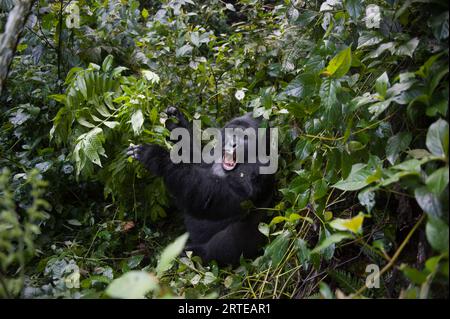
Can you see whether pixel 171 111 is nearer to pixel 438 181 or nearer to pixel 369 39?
pixel 369 39

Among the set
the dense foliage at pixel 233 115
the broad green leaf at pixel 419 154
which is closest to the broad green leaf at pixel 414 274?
the dense foliage at pixel 233 115

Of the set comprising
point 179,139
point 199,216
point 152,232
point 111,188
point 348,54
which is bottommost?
point 152,232

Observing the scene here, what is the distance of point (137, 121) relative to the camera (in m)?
3.24

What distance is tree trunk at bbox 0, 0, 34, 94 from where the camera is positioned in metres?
2.05

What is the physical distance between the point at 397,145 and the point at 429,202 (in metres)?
0.55

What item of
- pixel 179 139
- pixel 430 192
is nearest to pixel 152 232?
pixel 179 139

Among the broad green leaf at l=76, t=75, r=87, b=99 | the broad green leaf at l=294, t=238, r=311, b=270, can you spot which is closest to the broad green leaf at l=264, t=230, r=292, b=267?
the broad green leaf at l=294, t=238, r=311, b=270

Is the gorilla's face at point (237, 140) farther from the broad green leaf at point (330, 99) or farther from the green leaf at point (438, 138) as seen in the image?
the green leaf at point (438, 138)

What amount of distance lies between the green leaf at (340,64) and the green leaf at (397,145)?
16.9 inches

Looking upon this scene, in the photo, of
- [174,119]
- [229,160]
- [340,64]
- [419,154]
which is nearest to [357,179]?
[419,154]

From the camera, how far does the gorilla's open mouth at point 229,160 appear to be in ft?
12.2

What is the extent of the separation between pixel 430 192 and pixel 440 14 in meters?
0.79
